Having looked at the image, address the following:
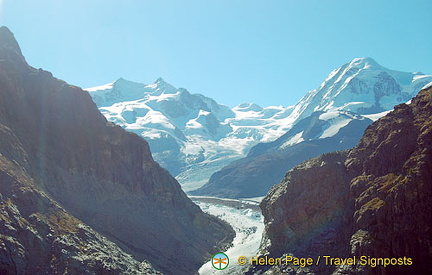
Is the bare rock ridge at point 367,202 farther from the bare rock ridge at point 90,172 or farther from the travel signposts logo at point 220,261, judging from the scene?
the bare rock ridge at point 90,172

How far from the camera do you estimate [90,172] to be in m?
128

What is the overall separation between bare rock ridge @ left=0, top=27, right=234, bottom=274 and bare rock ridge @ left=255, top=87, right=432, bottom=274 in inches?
1376

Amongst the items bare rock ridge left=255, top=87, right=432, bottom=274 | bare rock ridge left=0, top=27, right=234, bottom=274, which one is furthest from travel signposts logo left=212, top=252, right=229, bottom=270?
bare rock ridge left=255, top=87, right=432, bottom=274

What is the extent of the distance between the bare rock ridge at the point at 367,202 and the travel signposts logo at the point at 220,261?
18.6 metres

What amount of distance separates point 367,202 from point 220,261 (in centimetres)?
5654

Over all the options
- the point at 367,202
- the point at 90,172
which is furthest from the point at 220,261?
the point at 367,202

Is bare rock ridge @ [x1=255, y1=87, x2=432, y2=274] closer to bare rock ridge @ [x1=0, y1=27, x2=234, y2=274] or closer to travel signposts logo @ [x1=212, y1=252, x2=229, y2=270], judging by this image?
travel signposts logo @ [x1=212, y1=252, x2=229, y2=270]

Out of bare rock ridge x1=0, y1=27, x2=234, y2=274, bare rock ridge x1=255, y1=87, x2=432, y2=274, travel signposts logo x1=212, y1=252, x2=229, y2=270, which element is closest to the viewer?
bare rock ridge x1=255, y1=87, x2=432, y2=274

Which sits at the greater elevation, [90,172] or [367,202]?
[90,172]

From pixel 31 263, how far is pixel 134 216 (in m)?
59.0

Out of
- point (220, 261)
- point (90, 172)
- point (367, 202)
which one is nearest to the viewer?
point (367, 202)

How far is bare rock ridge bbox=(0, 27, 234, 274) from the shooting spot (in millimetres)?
107062

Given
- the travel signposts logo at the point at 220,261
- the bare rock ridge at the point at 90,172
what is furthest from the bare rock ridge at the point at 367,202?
the bare rock ridge at the point at 90,172

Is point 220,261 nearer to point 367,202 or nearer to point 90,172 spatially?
point 90,172
